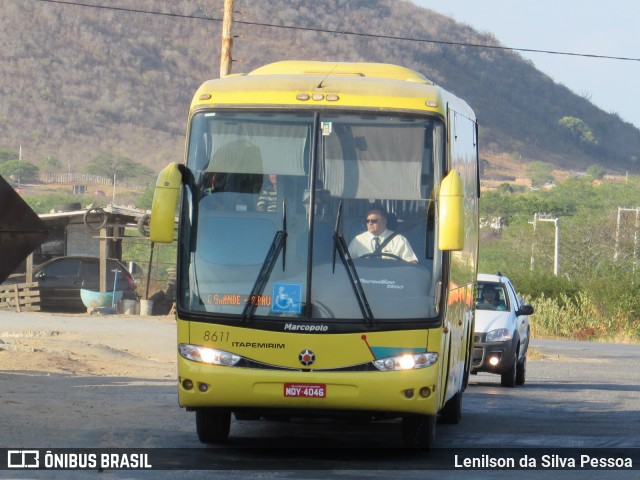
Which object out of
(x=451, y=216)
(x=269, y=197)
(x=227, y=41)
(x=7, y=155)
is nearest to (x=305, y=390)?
(x=269, y=197)

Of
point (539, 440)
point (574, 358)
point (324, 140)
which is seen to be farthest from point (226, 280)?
point (574, 358)

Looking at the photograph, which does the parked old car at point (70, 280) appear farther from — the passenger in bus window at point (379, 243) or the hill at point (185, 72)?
the hill at point (185, 72)

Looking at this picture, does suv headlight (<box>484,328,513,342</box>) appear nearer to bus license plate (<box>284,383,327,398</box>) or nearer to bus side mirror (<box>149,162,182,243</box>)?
bus license plate (<box>284,383,327,398</box>)

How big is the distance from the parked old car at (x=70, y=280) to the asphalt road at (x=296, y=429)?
1346 centimetres

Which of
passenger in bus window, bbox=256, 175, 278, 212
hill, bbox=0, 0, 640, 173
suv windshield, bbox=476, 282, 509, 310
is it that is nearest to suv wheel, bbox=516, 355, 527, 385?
suv windshield, bbox=476, 282, 509, 310

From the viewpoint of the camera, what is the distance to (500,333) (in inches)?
774

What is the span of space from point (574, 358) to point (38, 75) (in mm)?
114073

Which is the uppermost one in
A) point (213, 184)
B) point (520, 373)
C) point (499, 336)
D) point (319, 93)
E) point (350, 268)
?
point (319, 93)

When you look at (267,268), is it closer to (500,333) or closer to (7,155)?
(500,333)

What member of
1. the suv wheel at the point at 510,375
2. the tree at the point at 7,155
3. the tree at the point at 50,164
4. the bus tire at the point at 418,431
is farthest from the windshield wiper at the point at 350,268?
the tree at the point at 50,164

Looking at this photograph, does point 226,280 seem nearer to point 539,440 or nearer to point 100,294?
point 539,440

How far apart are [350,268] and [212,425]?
1.95 metres

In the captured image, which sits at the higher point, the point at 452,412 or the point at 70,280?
the point at 452,412

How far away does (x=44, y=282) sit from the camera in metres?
35.0
